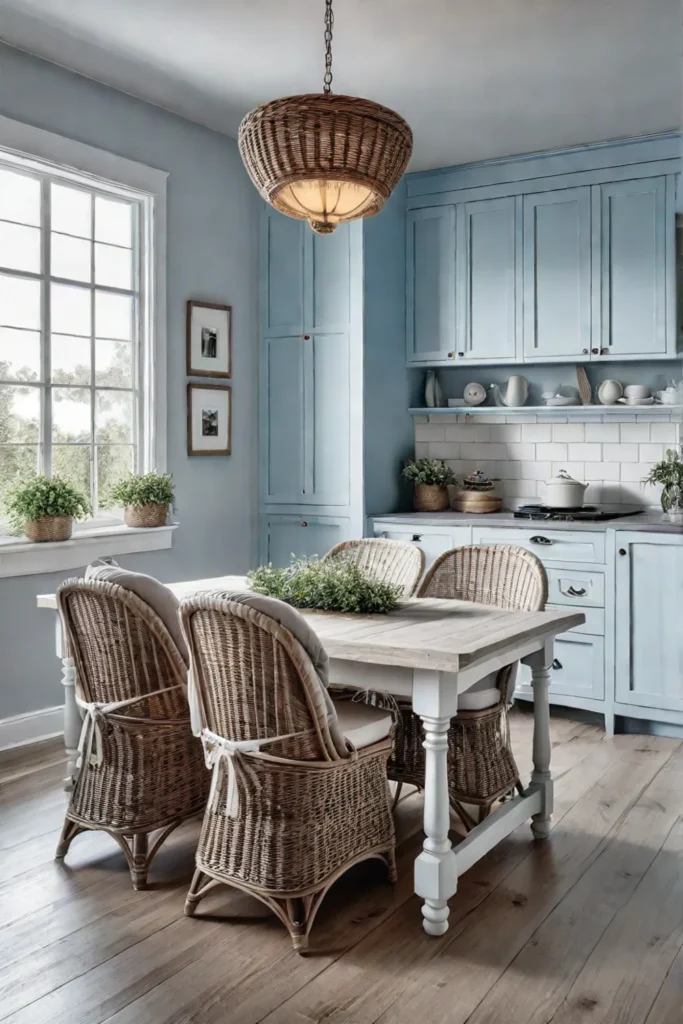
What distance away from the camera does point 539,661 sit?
3.08 meters

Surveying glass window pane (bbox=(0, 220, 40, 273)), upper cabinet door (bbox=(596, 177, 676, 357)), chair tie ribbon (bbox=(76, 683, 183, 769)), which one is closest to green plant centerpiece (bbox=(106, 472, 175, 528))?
glass window pane (bbox=(0, 220, 40, 273))

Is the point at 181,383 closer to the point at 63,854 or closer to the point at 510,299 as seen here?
the point at 510,299

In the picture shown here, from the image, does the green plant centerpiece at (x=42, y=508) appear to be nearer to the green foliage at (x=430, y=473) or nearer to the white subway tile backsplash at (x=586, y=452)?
the green foliage at (x=430, y=473)

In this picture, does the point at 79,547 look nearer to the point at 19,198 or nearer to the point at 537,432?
the point at 19,198

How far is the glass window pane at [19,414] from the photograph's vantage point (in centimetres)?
405

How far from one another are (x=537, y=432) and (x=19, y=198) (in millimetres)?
2987

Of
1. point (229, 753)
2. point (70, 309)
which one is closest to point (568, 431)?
point (70, 309)

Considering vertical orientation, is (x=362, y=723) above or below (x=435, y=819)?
above

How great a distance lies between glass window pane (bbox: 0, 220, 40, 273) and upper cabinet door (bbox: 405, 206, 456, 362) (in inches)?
86.5

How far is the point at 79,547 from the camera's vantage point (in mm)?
4207

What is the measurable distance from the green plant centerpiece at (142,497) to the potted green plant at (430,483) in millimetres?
1550

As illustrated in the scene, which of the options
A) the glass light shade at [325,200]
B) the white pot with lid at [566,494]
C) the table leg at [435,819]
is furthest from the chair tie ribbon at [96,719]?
the white pot with lid at [566,494]

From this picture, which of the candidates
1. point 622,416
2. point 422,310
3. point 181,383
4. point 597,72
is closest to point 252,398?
point 181,383

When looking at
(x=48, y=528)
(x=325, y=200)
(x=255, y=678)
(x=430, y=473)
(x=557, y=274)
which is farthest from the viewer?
(x=430, y=473)
